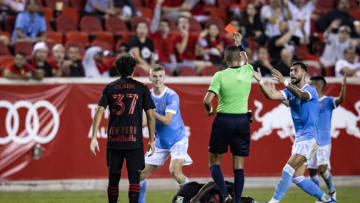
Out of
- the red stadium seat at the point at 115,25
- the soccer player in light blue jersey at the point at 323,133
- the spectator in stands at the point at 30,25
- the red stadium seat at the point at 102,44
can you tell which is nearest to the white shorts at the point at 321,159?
the soccer player in light blue jersey at the point at 323,133

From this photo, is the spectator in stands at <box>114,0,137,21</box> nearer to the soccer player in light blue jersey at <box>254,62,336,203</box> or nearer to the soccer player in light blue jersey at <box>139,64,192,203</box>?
the soccer player in light blue jersey at <box>139,64,192,203</box>

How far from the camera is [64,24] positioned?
1745 cm

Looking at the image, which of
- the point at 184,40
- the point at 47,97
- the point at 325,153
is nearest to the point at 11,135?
the point at 47,97

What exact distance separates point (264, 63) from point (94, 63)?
4015 mm

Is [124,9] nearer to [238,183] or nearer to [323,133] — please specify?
[323,133]

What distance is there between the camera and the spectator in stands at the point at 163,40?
657 inches

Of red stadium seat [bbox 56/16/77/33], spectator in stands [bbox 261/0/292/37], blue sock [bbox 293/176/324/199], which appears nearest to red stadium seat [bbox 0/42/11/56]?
red stadium seat [bbox 56/16/77/33]

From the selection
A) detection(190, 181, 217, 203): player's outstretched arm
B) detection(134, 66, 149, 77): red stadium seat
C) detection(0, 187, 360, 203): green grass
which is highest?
detection(134, 66, 149, 77): red stadium seat

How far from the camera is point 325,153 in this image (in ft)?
42.5

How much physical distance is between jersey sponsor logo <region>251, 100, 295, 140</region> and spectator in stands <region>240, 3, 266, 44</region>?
3.93 meters

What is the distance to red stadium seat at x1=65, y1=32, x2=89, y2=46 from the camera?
1706cm

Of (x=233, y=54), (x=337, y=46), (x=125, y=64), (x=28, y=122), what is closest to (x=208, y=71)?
(x=337, y=46)

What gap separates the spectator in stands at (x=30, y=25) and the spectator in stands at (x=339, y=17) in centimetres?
800

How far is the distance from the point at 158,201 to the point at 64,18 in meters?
7.13
